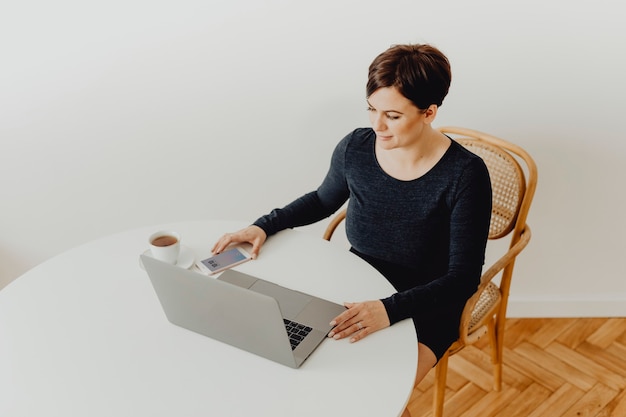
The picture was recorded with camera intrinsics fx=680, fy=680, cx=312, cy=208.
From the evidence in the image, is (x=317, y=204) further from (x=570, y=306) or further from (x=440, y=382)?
(x=570, y=306)

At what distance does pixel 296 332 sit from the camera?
4.87 feet

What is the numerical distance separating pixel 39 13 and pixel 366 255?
130 cm

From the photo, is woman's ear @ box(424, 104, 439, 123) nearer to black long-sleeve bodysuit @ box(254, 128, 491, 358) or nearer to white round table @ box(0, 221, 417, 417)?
black long-sleeve bodysuit @ box(254, 128, 491, 358)

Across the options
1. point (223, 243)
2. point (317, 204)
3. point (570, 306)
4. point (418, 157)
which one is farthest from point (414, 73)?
point (570, 306)

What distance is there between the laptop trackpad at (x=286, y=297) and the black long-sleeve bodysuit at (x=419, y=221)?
210mm

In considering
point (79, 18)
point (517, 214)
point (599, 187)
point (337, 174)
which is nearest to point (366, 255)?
point (337, 174)

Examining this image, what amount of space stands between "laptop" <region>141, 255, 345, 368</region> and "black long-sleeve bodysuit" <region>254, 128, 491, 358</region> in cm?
22

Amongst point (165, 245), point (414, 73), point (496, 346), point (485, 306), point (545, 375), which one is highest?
point (414, 73)

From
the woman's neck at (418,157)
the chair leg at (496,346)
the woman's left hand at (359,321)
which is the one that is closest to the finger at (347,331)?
the woman's left hand at (359,321)

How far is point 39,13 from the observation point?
2.19 metres

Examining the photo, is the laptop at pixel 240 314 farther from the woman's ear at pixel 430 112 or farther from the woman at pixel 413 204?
the woman's ear at pixel 430 112

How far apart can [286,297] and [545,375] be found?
1291 mm

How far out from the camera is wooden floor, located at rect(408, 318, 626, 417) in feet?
7.58

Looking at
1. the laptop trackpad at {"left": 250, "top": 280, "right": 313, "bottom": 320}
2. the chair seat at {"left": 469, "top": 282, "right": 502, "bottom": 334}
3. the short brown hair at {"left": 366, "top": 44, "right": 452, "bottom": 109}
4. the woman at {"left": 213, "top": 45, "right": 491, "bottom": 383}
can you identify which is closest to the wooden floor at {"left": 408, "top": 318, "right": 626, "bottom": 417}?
the chair seat at {"left": 469, "top": 282, "right": 502, "bottom": 334}
